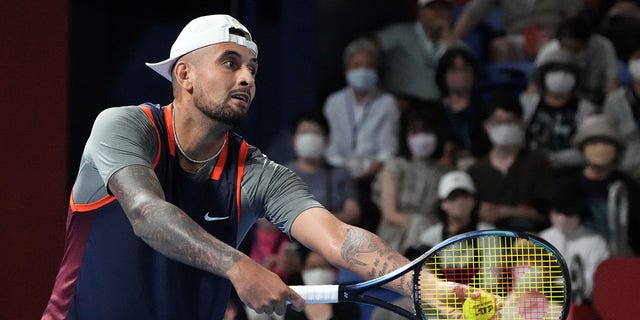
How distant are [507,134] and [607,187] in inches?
26.1

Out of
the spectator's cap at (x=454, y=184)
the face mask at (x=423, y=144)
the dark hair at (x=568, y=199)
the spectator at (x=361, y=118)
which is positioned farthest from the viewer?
the spectator at (x=361, y=118)

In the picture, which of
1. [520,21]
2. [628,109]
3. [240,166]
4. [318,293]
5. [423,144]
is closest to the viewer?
[318,293]

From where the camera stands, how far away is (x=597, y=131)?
22.6ft

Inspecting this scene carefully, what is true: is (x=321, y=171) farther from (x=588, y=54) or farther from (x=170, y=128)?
(x=170, y=128)

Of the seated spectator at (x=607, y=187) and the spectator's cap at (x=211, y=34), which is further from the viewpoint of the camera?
the seated spectator at (x=607, y=187)

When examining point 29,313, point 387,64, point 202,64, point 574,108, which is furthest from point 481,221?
point 202,64

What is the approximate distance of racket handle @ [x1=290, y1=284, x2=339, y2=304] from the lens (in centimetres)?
344

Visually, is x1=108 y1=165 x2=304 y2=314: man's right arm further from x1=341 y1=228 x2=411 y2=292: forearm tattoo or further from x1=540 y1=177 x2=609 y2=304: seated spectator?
x1=540 y1=177 x2=609 y2=304: seated spectator

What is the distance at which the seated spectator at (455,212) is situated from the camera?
662cm

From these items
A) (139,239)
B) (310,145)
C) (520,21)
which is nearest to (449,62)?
(520,21)

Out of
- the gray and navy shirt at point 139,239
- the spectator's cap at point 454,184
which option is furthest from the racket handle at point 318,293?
the spectator's cap at point 454,184

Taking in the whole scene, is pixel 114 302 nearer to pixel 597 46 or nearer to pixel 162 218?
pixel 162 218

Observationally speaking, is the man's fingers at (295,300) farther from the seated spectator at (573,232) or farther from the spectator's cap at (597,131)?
the spectator's cap at (597,131)

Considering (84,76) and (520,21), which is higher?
(520,21)
